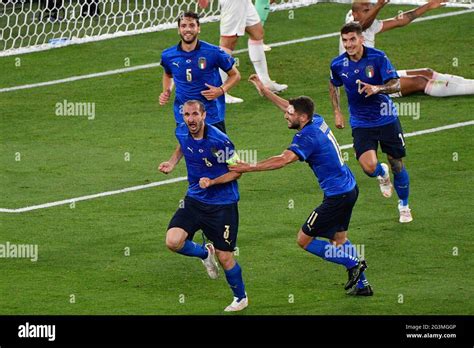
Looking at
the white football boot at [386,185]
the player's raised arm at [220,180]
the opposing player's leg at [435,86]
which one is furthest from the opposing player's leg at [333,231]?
the opposing player's leg at [435,86]

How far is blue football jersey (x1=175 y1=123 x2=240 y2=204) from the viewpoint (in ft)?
48.5

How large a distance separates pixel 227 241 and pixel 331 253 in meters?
1.13

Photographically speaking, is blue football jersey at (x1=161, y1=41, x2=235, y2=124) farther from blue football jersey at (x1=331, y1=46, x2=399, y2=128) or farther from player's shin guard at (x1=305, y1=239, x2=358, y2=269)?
player's shin guard at (x1=305, y1=239, x2=358, y2=269)

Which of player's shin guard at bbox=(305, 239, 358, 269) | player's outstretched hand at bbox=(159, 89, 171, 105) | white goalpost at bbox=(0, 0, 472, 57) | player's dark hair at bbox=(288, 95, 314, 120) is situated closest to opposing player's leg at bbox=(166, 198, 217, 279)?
player's shin guard at bbox=(305, 239, 358, 269)

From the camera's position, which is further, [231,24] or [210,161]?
[231,24]

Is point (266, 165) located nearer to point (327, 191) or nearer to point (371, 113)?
point (327, 191)

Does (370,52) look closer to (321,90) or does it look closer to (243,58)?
(321,90)

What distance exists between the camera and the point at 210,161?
14859 millimetres

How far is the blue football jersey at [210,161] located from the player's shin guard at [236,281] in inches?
27.3

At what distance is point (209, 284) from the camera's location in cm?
1571

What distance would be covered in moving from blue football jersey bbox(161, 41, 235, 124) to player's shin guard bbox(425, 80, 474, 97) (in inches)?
217

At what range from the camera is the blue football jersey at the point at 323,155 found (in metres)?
14.9

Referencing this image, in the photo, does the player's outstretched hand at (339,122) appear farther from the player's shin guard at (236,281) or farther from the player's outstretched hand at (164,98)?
the player's shin guard at (236,281)

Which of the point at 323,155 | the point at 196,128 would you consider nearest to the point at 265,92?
the point at 323,155
